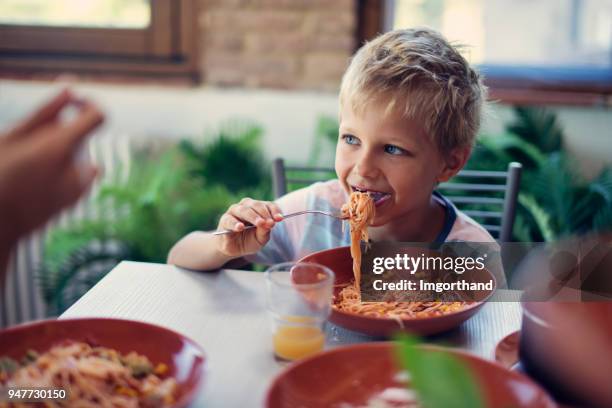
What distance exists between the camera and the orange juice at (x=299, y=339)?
986 millimetres

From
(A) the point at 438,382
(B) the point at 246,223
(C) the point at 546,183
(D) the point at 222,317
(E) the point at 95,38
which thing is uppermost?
(E) the point at 95,38

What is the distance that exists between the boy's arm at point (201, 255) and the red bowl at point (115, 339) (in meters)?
0.35

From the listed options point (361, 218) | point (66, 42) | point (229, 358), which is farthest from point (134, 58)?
point (229, 358)

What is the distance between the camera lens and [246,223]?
4.17ft

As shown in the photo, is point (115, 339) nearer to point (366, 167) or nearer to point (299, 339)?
point (299, 339)

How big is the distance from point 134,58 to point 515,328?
7.96ft

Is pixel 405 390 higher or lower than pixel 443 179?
lower

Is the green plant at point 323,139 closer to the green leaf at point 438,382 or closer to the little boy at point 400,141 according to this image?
the little boy at point 400,141

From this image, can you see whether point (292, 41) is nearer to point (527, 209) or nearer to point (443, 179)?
point (527, 209)

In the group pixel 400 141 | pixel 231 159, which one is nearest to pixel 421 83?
pixel 400 141

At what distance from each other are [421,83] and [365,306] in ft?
1.67

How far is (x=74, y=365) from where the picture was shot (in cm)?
88

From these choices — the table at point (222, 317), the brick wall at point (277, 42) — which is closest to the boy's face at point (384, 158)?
the table at point (222, 317)

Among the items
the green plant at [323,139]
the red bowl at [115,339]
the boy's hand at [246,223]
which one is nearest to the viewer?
the red bowl at [115,339]
